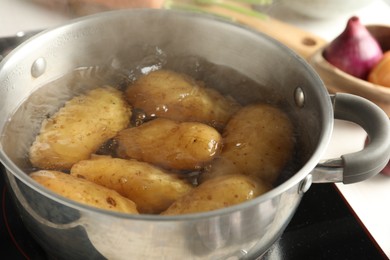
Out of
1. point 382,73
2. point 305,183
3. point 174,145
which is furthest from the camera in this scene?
point 382,73

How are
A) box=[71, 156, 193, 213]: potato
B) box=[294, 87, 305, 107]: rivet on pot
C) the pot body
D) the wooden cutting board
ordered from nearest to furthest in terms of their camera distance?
the pot body → box=[71, 156, 193, 213]: potato → box=[294, 87, 305, 107]: rivet on pot → the wooden cutting board

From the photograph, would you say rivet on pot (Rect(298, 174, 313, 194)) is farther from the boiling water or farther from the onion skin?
the onion skin

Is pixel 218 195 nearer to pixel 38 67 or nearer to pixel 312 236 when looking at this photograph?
pixel 312 236

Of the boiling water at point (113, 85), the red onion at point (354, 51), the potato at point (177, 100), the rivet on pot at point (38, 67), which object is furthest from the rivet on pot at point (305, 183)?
the red onion at point (354, 51)

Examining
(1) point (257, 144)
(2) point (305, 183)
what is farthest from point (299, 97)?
(2) point (305, 183)

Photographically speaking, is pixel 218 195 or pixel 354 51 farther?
pixel 354 51

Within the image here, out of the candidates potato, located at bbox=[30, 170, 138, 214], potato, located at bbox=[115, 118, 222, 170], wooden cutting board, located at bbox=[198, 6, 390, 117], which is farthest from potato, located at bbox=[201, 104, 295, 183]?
wooden cutting board, located at bbox=[198, 6, 390, 117]
